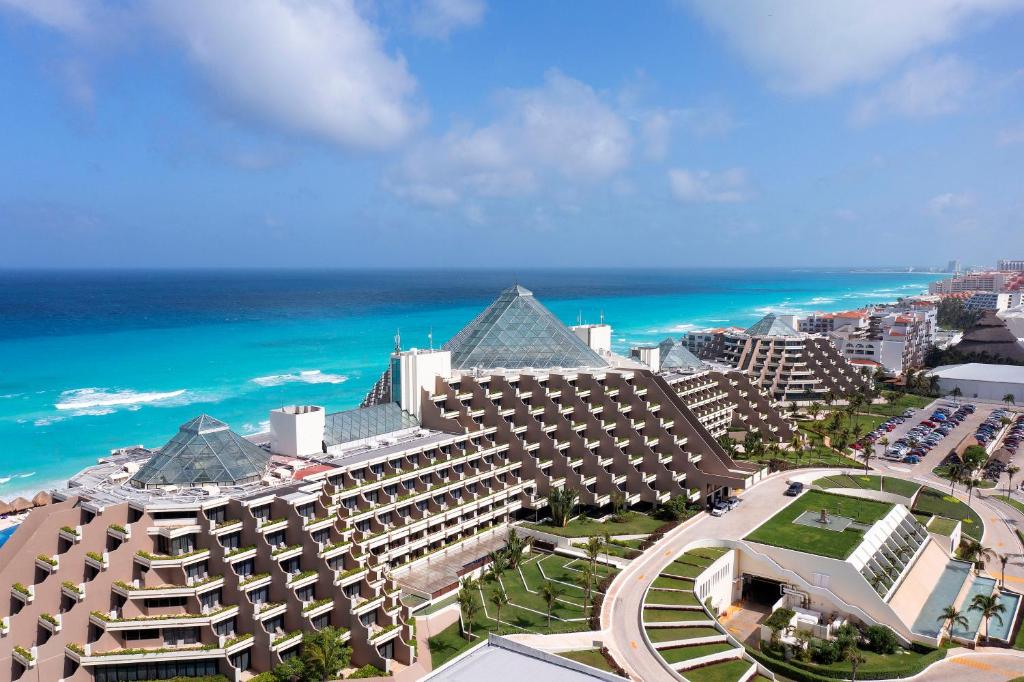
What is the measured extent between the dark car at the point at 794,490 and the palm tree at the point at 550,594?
108 ft

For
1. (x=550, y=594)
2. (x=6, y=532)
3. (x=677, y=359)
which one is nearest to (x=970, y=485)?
(x=677, y=359)

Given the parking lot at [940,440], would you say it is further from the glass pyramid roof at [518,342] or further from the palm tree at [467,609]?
the palm tree at [467,609]

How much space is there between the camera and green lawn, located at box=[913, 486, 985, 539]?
238 feet

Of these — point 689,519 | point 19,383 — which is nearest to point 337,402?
point 19,383

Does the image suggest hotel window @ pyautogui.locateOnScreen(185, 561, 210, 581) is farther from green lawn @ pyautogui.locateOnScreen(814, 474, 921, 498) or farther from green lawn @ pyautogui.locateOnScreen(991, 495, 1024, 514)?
green lawn @ pyautogui.locateOnScreen(991, 495, 1024, 514)

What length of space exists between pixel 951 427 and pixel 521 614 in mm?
90784

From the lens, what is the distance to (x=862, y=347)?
160 metres

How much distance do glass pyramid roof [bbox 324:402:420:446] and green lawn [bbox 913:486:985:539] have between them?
54.9 m

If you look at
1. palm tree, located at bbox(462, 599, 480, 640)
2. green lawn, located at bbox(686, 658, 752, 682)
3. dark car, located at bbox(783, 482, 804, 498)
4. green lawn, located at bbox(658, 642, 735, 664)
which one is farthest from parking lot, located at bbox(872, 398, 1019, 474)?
palm tree, located at bbox(462, 599, 480, 640)

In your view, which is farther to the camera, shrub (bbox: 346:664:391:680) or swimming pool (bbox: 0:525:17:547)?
swimming pool (bbox: 0:525:17:547)

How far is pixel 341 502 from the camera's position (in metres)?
54.0

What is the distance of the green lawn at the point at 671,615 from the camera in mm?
50491

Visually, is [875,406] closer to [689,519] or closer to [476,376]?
[689,519]

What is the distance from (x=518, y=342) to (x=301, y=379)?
8504cm
